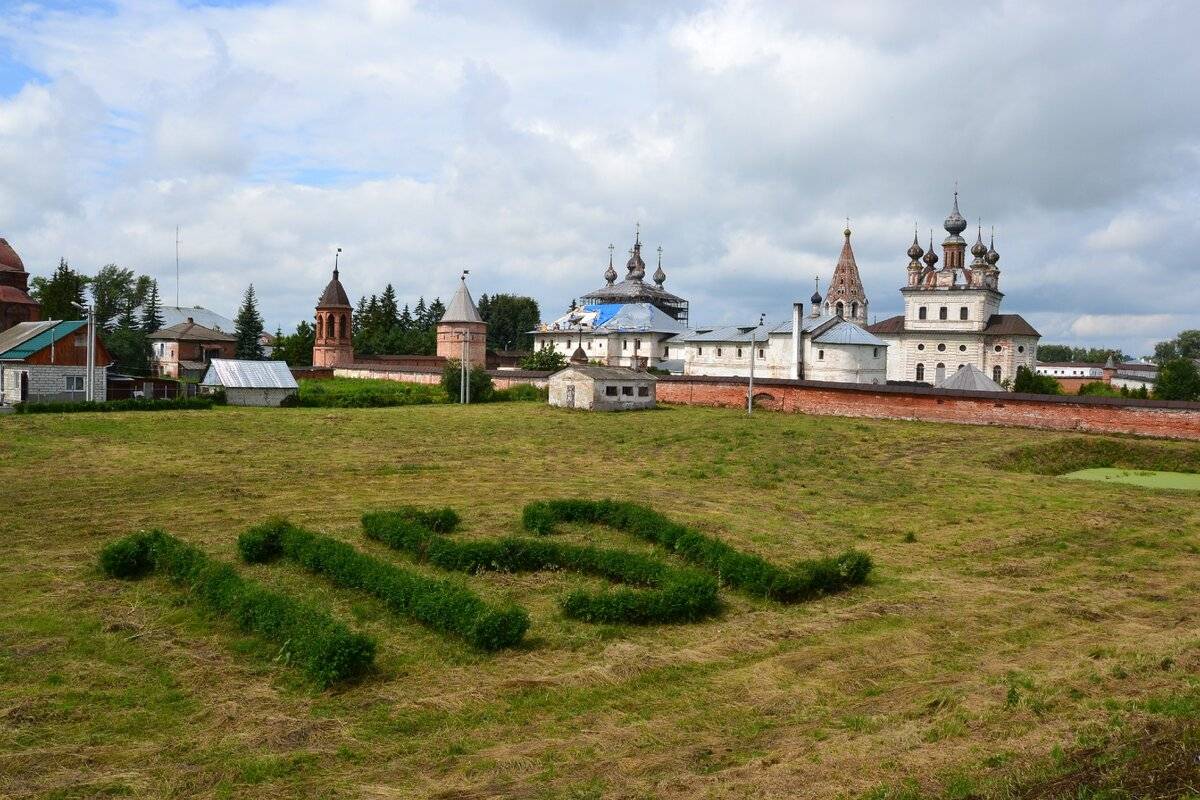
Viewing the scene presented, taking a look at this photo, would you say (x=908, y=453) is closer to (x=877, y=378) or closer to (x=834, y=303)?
(x=877, y=378)

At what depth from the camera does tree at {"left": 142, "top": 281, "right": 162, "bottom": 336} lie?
229ft

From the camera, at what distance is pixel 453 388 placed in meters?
40.5

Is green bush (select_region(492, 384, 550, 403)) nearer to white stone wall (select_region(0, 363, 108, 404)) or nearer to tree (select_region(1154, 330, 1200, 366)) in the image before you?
white stone wall (select_region(0, 363, 108, 404))

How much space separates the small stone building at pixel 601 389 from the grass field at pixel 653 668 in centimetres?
1666

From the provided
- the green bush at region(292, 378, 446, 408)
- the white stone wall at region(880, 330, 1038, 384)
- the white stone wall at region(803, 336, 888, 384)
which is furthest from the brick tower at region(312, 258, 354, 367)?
the white stone wall at region(880, 330, 1038, 384)

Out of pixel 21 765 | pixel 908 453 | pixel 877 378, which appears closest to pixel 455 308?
pixel 877 378

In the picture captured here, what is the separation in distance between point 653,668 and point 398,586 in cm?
326

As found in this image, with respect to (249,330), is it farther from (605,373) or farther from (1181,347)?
(1181,347)

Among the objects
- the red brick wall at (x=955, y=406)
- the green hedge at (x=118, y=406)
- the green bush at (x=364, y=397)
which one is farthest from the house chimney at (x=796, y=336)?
Answer: the green hedge at (x=118, y=406)

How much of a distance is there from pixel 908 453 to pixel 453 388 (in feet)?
71.4

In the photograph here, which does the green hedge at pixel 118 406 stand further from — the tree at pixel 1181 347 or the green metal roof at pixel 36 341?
the tree at pixel 1181 347

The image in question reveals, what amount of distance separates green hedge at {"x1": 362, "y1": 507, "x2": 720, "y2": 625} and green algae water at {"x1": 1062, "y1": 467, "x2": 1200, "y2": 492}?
48.0ft

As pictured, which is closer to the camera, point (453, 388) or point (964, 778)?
point (964, 778)

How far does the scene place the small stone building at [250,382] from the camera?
126ft
